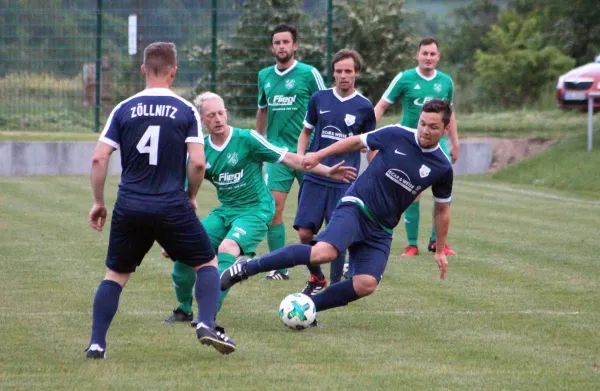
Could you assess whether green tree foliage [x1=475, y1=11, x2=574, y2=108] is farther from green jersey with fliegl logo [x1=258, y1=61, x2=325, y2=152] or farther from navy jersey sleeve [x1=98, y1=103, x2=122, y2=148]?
navy jersey sleeve [x1=98, y1=103, x2=122, y2=148]

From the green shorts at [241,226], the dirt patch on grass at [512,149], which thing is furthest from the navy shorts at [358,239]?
the dirt patch on grass at [512,149]

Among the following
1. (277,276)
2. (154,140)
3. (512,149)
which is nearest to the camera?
(154,140)

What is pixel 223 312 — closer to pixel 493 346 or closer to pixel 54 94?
pixel 493 346

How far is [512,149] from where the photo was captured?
2288 cm

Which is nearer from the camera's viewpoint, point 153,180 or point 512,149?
point 153,180

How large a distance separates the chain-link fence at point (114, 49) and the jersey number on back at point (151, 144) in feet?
52.4

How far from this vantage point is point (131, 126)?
621 centimetres

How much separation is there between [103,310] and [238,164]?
1.83m

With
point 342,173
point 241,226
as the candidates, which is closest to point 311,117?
point 342,173

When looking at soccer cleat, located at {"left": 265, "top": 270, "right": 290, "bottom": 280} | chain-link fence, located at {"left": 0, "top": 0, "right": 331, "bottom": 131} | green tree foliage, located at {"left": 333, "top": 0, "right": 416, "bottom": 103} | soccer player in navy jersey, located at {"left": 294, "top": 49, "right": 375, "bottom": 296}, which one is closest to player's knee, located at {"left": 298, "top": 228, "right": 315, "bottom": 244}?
soccer player in navy jersey, located at {"left": 294, "top": 49, "right": 375, "bottom": 296}

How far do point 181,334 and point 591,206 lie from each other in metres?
10.6

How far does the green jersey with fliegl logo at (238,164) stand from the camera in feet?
25.7

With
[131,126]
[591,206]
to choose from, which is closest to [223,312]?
[131,126]

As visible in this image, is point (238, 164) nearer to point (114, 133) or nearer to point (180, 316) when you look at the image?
point (180, 316)
